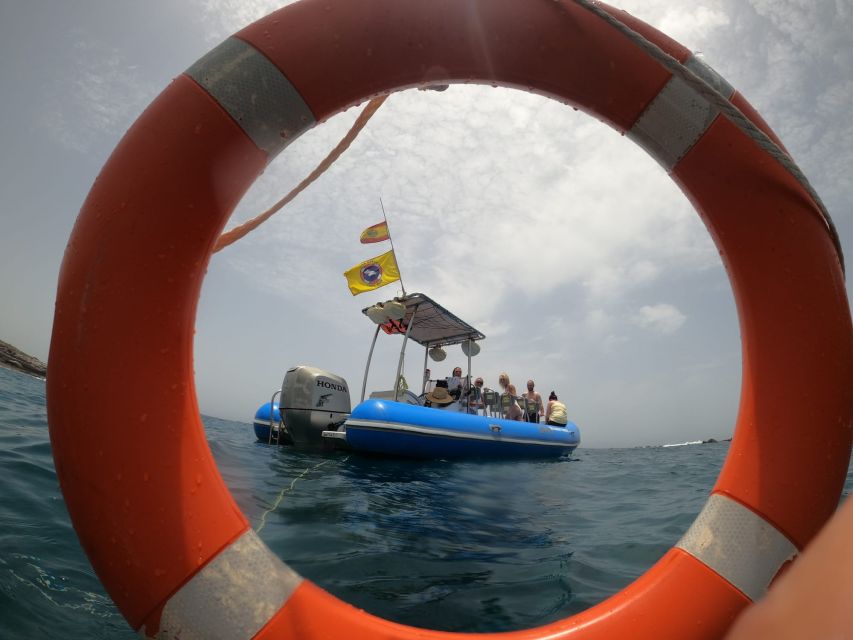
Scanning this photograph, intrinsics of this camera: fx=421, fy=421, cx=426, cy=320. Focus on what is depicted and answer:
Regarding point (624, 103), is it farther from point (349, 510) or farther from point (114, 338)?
point (349, 510)

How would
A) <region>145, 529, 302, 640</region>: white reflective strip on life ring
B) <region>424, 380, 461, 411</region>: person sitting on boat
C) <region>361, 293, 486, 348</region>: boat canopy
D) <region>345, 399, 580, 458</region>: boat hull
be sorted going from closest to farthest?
<region>145, 529, 302, 640</region>: white reflective strip on life ring → <region>345, 399, 580, 458</region>: boat hull → <region>361, 293, 486, 348</region>: boat canopy → <region>424, 380, 461, 411</region>: person sitting on boat

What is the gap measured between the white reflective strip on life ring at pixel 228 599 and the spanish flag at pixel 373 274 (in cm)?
702

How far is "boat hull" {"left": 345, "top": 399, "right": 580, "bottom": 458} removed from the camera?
541cm

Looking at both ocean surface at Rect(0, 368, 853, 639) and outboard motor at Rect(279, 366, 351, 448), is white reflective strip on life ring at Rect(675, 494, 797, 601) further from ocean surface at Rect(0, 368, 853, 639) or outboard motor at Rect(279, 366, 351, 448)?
outboard motor at Rect(279, 366, 351, 448)

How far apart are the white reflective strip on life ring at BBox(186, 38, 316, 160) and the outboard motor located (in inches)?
199

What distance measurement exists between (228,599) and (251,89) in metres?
1.35

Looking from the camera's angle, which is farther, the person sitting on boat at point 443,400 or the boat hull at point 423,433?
the person sitting on boat at point 443,400

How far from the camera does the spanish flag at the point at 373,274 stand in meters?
7.97

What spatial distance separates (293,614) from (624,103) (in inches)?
69.4

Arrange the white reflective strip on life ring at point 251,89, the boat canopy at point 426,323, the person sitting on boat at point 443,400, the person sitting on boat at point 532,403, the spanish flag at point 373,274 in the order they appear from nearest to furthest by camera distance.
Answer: the white reflective strip on life ring at point 251,89 < the boat canopy at point 426,323 < the person sitting on boat at point 443,400 < the spanish flag at point 373,274 < the person sitting on boat at point 532,403

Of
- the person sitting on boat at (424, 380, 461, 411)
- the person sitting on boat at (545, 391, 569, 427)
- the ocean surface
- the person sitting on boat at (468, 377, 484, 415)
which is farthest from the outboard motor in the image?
the person sitting on boat at (545, 391, 569, 427)

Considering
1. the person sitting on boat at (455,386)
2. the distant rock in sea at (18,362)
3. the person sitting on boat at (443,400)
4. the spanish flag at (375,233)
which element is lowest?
the distant rock in sea at (18,362)

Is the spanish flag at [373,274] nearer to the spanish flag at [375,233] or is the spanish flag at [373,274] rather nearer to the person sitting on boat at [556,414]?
the spanish flag at [375,233]

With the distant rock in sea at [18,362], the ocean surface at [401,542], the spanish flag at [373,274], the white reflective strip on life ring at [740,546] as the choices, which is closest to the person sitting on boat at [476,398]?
the spanish flag at [373,274]
